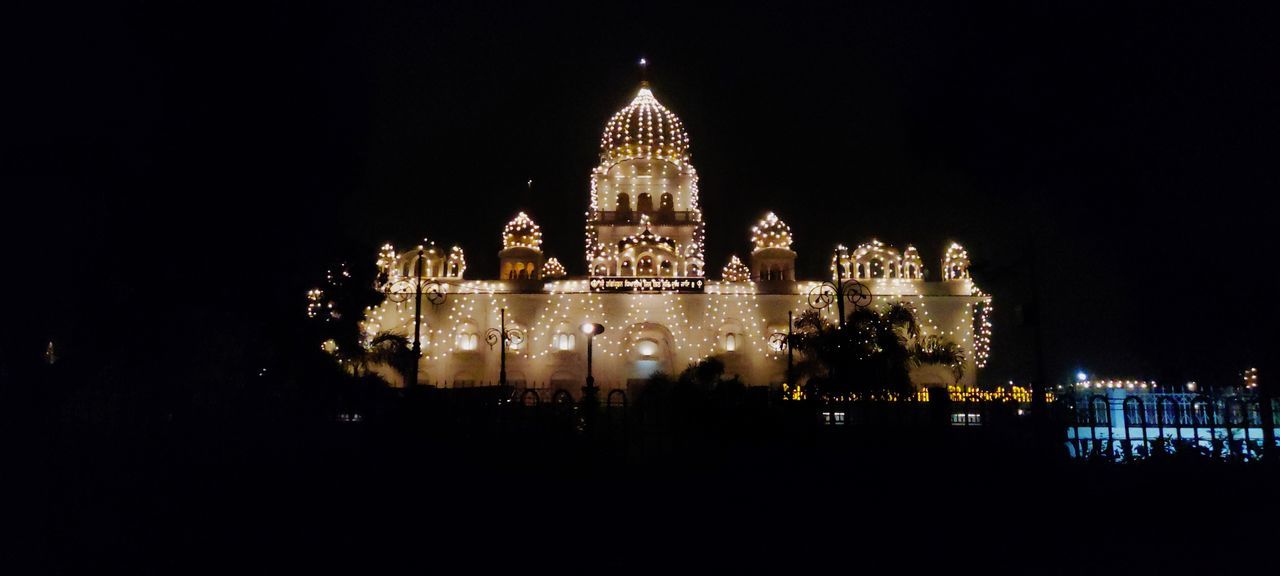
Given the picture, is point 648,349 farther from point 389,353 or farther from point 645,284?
point 389,353

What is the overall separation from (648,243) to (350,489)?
26.8m

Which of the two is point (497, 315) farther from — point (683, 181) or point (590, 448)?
point (590, 448)

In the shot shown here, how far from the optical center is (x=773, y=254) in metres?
36.4

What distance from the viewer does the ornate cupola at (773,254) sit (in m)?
36.4

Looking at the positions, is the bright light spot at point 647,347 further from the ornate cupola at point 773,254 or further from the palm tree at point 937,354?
the palm tree at point 937,354

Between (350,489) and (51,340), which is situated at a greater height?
(51,340)

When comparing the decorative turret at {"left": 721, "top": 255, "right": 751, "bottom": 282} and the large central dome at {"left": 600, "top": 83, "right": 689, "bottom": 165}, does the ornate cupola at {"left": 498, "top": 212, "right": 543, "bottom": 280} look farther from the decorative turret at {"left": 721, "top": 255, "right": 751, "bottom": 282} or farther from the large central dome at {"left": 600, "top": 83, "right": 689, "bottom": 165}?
the decorative turret at {"left": 721, "top": 255, "right": 751, "bottom": 282}

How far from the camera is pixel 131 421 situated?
855cm

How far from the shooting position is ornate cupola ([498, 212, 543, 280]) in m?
37.5

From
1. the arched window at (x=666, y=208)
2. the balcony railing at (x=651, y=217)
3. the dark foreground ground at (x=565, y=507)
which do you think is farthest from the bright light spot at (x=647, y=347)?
the dark foreground ground at (x=565, y=507)

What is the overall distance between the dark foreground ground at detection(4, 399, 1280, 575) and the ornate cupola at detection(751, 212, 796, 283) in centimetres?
2688

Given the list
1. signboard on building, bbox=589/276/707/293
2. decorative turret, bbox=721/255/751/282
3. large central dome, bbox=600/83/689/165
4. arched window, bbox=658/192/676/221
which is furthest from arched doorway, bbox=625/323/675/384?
large central dome, bbox=600/83/689/165

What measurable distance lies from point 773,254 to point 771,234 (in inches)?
40.3

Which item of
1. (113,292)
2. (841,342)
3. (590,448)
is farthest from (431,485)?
(841,342)
